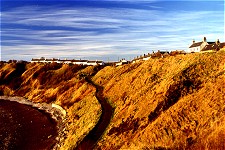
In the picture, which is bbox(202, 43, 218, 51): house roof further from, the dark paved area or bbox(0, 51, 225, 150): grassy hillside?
the dark paved area

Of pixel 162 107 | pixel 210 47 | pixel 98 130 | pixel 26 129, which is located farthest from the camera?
pixel 210 47

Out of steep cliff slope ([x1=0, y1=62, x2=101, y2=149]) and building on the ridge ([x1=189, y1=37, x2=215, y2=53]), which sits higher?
building on the ridge ([x1=189, y1=37, x2=215, y2=53])

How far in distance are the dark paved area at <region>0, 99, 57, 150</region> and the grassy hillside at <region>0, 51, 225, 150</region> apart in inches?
163

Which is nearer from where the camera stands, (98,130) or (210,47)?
(98,130)

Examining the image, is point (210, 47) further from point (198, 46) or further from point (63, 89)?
point (63, 89)

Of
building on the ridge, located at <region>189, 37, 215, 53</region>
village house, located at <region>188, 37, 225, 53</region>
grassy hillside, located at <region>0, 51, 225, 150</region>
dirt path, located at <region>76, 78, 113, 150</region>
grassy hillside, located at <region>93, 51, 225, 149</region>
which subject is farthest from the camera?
building on the ridge, located at <region>189, 37, 215, 53</region>

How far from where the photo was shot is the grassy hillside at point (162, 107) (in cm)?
4212

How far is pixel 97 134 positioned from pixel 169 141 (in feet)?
42.4

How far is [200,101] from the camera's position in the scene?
A: 4716cm

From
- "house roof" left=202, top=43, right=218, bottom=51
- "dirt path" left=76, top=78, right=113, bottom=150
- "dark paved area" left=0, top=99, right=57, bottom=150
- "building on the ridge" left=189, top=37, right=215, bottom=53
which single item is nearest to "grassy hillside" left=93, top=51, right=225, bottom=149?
"dirt path" left=76, top=78, right=113, bottom=150

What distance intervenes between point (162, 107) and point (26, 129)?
31642 millimetres

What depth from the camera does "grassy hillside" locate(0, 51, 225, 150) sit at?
4212cm

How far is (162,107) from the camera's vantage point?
167ft

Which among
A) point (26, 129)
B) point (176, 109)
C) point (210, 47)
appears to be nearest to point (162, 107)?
point (176, 109)
